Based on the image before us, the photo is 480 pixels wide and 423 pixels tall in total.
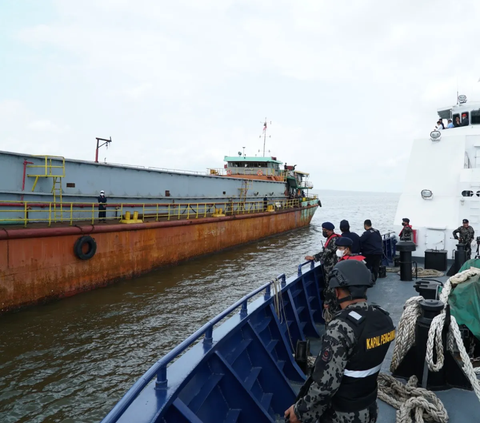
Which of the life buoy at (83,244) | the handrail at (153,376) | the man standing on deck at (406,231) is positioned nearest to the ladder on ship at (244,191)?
the life buoy at (83,244)

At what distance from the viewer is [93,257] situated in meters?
11.6

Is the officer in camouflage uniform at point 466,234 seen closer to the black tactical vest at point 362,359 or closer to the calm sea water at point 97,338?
the calm sea water at point 97,338

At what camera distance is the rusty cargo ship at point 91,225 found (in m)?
9.77

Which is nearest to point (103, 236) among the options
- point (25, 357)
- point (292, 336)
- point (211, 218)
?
point (25, 357)

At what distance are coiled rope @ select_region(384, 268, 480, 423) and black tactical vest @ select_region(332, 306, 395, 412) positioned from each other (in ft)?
5.26

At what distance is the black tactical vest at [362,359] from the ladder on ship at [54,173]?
11.1 m

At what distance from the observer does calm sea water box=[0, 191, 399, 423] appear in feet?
19.3

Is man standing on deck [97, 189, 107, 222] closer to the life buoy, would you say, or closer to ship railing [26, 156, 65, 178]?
ship railing [26, 156, 65, 178]

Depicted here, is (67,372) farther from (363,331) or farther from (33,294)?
(363,331)

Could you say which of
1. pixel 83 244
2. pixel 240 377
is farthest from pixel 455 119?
pixel 83 244

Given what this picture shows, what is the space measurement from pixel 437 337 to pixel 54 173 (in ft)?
39.8

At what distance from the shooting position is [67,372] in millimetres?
6668

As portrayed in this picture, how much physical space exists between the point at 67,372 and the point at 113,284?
578cm

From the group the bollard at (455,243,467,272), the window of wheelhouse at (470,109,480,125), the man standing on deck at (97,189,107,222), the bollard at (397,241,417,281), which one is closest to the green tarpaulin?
the bollard at (397,241,417,281)
